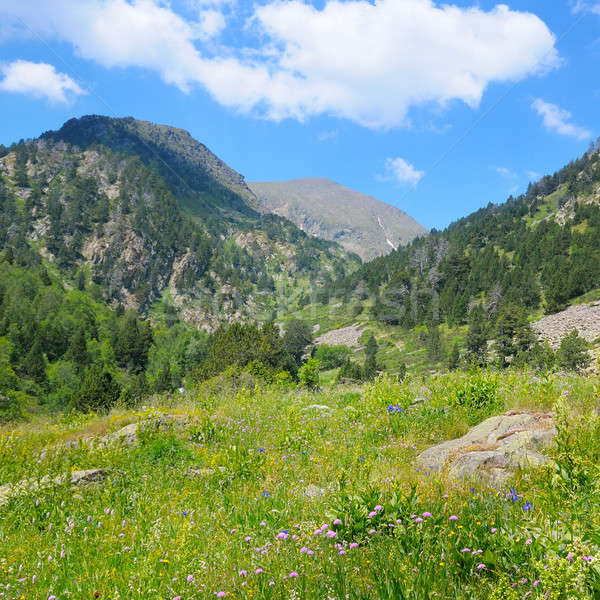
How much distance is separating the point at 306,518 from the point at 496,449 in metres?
2.70

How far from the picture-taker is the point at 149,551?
4.07m

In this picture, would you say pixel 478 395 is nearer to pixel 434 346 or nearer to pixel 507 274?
pixel 434 346

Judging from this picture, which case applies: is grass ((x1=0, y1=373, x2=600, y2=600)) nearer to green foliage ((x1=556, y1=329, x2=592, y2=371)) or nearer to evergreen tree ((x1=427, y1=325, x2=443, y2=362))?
green foliage ((x1=556, y1=329, x2=592, y2=371))

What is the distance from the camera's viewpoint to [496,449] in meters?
5.40

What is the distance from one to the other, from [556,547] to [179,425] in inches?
305

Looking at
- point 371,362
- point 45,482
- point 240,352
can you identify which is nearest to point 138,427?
point 45,482

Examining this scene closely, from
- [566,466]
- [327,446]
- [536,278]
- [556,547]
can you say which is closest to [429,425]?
[327,446]

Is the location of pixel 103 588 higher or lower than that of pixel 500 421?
lower

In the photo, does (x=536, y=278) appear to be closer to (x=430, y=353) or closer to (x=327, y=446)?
(x=430, y=353)

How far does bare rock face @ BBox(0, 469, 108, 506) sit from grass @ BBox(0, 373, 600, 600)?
16 centimetres

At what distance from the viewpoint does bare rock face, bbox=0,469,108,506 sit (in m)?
6.07

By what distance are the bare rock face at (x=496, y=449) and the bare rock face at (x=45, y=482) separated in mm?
5108

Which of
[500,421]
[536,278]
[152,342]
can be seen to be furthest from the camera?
[152,342]

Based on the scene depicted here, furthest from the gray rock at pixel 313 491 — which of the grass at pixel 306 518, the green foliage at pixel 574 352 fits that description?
the green foliage at pixel 574 352
